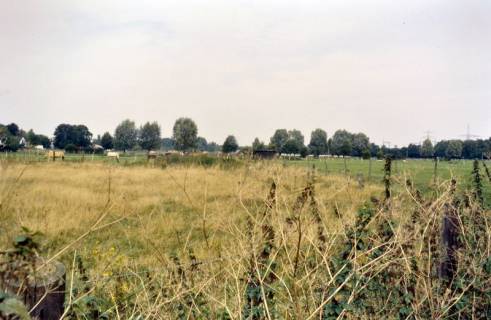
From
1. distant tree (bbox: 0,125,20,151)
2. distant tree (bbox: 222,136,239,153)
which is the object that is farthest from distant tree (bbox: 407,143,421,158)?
distant tree (bbox: 0,125,20,151)

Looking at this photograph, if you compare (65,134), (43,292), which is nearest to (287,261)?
(43,292)

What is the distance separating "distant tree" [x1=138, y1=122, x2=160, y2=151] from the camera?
3777 inches

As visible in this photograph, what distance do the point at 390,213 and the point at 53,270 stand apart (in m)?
3.31

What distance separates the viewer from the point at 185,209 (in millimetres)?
10500

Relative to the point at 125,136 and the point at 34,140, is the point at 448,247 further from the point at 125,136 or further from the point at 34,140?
the point at 125,136

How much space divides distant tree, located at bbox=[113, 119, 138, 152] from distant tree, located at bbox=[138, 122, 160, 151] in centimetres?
181

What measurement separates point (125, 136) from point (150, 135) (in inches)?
372

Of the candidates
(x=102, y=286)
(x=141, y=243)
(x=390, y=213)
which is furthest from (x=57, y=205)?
(x=390, y=213)

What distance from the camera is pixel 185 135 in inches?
3332

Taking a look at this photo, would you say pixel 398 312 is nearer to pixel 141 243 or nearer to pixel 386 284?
pixel 386 284

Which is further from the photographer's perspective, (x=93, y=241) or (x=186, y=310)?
(x=93, y=241)

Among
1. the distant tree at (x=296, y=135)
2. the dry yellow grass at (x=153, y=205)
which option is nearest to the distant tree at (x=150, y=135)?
the distant tree at (x=296, y=135)

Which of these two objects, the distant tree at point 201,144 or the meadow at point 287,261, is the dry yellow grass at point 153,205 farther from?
the distant tree at point 201,144

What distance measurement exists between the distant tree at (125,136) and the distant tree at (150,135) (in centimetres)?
181
